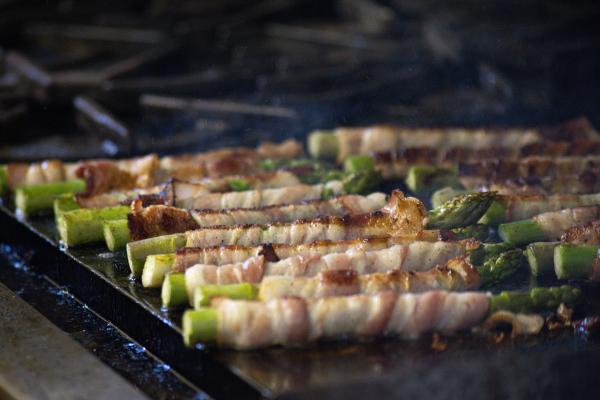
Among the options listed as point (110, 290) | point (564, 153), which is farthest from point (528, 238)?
point (110, 290)

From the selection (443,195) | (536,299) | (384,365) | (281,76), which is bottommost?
(384,365)

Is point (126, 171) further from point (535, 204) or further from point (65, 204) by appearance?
point (535, 204)

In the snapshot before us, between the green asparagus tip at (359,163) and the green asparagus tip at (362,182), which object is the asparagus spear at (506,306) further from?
Result: the green asparagus tip at (359,163)

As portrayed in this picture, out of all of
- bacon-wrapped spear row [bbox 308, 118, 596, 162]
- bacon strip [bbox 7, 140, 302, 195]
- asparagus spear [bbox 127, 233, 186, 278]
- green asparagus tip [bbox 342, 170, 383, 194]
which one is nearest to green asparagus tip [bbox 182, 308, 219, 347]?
asparagus spear [bbox 127, 233, 186, 278]

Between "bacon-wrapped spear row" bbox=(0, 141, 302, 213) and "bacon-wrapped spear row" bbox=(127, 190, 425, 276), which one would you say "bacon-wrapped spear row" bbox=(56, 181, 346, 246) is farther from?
"bacon-wrapped spear row" bbox=(0, 141, 302, 213)

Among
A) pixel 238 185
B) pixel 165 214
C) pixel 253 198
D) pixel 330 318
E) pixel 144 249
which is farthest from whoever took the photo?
pixel 238 185

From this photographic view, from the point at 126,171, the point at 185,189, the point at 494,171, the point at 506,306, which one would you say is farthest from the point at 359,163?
the point at 506,306

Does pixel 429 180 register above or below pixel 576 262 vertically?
above
